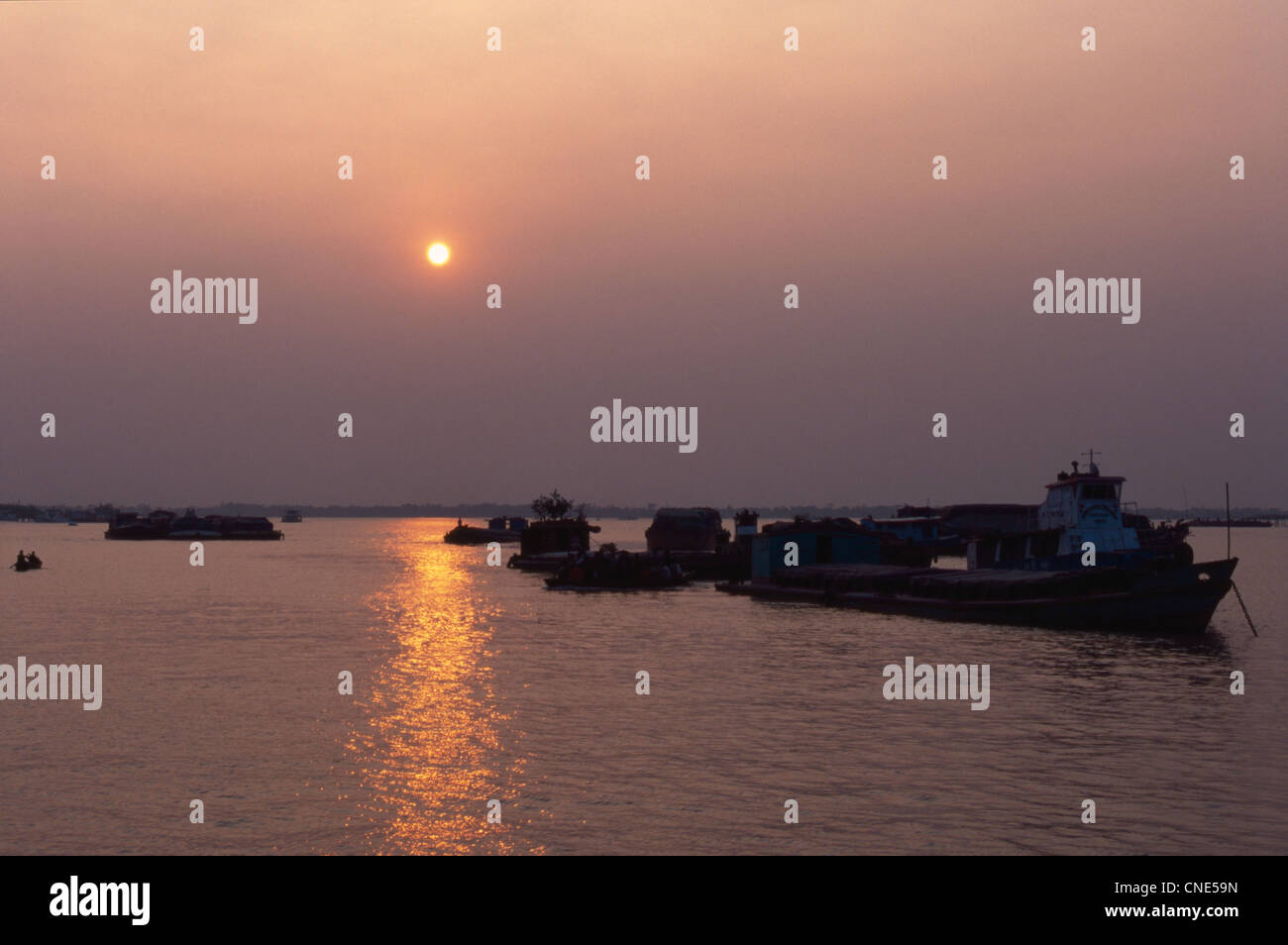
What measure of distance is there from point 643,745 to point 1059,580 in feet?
127

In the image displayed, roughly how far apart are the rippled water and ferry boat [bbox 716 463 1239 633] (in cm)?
228

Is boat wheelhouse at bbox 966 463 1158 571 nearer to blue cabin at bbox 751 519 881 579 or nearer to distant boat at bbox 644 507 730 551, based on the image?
blue cabin at bbox 751 519 881 579

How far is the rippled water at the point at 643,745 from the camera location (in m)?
20.7

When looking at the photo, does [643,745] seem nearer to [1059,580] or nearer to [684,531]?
[1059,580]

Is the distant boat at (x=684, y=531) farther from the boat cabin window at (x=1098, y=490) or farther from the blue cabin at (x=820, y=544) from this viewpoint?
the boat cabin window at (x=1098, y=490)

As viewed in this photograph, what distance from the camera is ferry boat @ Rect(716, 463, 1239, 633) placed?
57.4 m

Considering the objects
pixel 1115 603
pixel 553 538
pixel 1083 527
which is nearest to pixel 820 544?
pixel 1083 527

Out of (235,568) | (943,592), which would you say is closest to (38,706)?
(943,592)

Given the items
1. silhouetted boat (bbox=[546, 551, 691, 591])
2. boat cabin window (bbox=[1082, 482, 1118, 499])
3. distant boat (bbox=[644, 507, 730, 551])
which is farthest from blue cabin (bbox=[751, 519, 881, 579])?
distant boat (bbox=[644, 507, 730, 551])

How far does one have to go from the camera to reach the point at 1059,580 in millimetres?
61156

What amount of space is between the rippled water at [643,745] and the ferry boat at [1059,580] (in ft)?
7.49

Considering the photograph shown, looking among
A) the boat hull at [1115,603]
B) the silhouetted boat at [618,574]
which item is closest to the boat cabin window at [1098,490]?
the boat hull at [1115,603]
